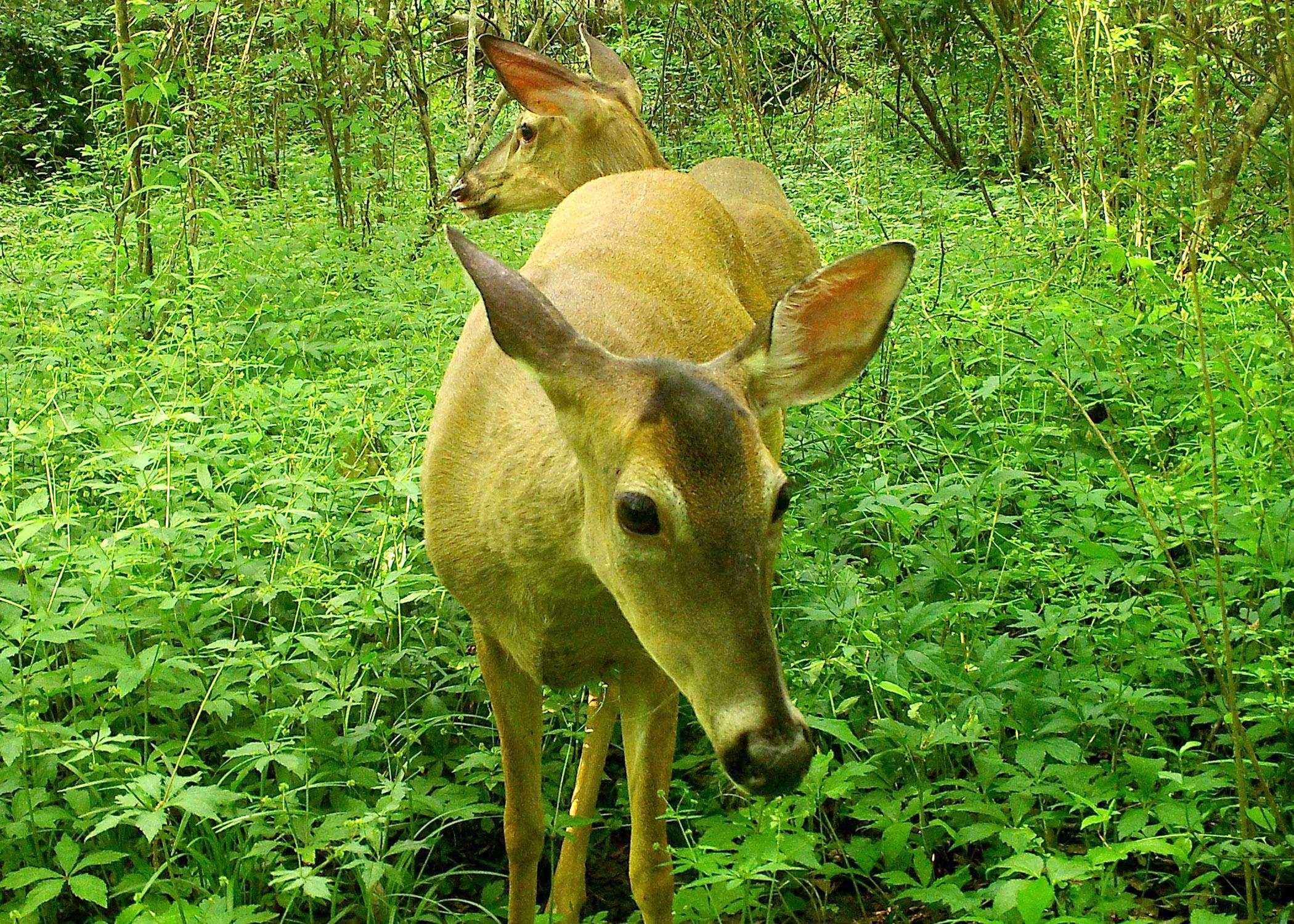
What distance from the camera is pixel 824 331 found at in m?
3.10

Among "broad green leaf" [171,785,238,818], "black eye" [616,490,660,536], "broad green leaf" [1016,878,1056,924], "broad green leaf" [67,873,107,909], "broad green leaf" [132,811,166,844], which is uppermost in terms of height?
"black eye" [616,490,660,536]

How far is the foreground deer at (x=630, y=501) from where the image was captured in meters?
2.58

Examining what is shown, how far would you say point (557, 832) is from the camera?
146 inches

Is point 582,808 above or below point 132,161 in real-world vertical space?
below

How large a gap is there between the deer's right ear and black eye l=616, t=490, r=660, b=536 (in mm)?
368

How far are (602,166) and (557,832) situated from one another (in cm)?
423

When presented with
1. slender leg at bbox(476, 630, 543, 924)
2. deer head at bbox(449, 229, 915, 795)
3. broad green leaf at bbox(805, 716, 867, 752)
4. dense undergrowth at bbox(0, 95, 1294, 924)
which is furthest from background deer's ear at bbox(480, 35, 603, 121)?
broad green leaf at bbox(805, 716, 867, 752)

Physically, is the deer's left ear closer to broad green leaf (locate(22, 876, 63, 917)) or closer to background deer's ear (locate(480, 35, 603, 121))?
broad green leaf (locate(22, 876, 63, 917))

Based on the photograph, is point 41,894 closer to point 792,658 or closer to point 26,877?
point 26,877

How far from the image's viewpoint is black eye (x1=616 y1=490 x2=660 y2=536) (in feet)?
8.56

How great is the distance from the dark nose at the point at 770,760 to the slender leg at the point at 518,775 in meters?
1.15

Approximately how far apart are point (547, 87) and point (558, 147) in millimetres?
311

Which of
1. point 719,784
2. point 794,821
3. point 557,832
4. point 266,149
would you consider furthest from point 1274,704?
point 266,149

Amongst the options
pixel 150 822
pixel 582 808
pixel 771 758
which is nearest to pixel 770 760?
pixel 771 758
